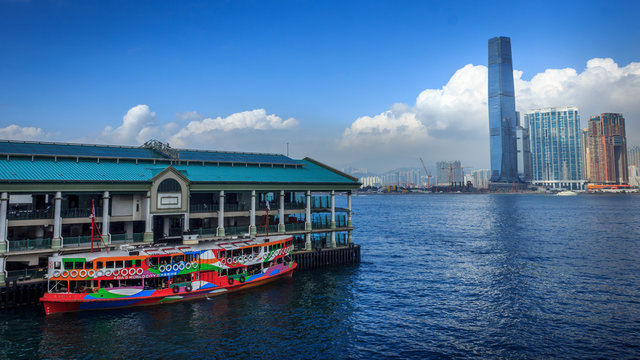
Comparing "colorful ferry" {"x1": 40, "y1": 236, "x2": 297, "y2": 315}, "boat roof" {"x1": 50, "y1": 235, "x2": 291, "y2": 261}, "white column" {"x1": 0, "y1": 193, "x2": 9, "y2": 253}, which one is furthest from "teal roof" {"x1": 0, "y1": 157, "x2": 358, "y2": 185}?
"colorful ferry" {"x1": 40, "y1": 236, "x2": 297, "y2": 315}

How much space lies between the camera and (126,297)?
43.5 m

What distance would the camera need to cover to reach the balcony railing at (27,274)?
149 ft

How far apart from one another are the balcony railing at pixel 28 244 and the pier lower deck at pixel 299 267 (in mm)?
4130

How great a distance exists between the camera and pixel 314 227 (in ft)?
227

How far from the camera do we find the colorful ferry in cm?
4181

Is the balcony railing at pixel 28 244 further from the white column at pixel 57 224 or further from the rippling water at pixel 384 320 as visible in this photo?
the rippling water at pixel 384 320

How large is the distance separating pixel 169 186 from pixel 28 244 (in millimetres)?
17334

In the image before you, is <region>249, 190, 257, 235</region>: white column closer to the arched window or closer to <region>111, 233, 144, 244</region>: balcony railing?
the arched window

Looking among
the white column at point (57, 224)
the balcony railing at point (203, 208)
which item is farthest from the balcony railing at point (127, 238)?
the balcony railing at point (203, 208)

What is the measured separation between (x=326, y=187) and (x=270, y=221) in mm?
11621

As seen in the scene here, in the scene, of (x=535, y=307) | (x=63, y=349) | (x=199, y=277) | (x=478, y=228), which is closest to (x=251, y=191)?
(x=199, y=277)

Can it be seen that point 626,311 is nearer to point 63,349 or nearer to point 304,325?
point 304,325

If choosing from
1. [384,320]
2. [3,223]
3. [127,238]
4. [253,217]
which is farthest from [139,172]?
[384,320]

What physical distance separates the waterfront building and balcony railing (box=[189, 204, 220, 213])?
0.15 metres
